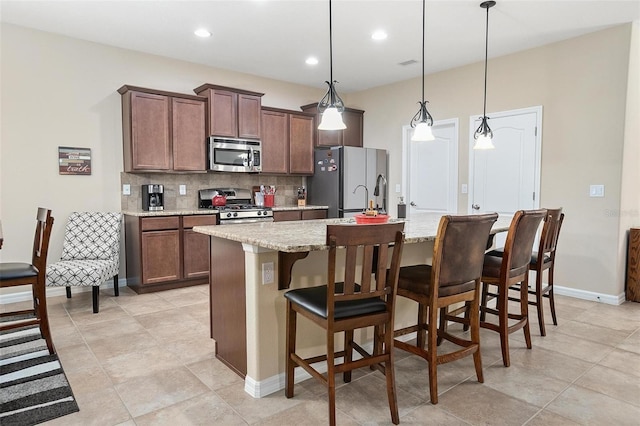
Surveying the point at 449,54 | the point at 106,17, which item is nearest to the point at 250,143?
the point at 106,17

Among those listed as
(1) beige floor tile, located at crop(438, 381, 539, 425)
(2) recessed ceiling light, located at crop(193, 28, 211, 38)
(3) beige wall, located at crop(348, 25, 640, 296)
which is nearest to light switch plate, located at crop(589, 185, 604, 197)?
(3) beige wall, located at crop(348, 25, 640, 296)

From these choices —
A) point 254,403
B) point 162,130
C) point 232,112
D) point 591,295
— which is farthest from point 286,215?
point 591,295

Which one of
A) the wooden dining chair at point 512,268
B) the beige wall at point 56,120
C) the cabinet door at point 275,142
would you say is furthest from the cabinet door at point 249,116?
the wooden dining chair at point 512,268

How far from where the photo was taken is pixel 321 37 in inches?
166

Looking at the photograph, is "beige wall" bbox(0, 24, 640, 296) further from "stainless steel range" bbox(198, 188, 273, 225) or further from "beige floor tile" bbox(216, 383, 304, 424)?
"beige floor tile" bbox(216, 383, 304, 424)

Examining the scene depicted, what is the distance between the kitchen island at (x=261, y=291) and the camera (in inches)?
85.4

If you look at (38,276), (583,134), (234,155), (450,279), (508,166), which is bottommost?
(38,276)

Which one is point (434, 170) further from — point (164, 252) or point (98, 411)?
point (98, 411)

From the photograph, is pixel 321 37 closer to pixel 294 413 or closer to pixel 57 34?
pixel 57 34

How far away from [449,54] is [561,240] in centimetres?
247

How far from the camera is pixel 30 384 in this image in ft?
7.57

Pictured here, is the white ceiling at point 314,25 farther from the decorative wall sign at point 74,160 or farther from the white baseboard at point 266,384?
the white baseboard at point 266,384

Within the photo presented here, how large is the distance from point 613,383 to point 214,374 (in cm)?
239

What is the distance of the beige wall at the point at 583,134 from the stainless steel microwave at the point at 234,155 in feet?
9.83
